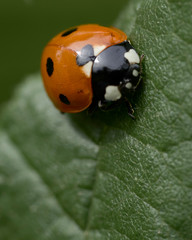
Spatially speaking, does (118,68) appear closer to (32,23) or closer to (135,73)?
(135,73)

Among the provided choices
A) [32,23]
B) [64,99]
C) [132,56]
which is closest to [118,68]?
[132,56]

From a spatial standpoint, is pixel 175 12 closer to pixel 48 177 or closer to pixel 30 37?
pixel 48 177

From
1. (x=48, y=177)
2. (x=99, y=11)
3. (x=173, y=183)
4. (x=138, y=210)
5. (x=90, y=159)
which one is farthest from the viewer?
(x=99, y=11)

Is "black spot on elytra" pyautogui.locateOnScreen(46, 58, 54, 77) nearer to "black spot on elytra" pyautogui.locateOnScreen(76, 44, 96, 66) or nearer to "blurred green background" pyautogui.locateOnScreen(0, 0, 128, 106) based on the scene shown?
"black spot on elytra" pyautogui.locateOnScreen(76, 44, 96, 66)

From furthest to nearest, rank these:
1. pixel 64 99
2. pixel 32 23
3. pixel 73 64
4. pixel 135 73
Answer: pixel 32 23 < pixel 64 99 < pixel 73 64 < pixel 135 73

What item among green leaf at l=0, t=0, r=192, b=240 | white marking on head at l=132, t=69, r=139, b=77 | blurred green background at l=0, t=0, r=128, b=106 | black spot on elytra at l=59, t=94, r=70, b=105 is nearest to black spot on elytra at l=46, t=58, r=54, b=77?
black spot on elytra at l=59, t=94, r=70, b=105

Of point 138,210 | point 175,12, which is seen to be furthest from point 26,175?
point 175,12
